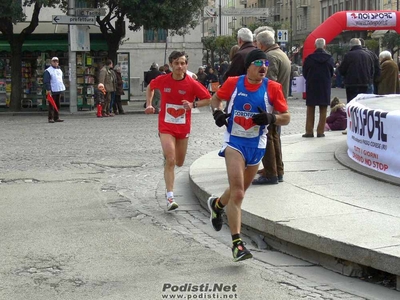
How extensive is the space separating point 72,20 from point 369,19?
12.0 meters

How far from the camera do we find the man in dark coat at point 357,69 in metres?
16.4

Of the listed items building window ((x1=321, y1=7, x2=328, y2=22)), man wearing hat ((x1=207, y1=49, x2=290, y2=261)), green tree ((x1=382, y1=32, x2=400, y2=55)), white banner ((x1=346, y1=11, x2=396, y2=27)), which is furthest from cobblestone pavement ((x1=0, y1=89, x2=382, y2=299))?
building window ((x1=321, y1=7, x2=328, y2=22))

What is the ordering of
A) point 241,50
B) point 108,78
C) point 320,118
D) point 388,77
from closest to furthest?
1. point 241,50
2. point 320,118
3. point 388,77
4. point 108,78

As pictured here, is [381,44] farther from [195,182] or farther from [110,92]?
[195,182]

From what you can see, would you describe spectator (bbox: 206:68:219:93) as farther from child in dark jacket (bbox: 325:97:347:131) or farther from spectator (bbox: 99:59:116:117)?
child in dark jacket (bbox: 325:97:347:131)

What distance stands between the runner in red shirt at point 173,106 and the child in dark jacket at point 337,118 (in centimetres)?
800

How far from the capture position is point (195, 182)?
35.4 ft

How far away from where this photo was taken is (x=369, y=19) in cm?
3338

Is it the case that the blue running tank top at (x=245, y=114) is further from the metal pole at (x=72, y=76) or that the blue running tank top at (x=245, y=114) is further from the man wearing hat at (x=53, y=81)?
the metal pole at (x=72, y=76)

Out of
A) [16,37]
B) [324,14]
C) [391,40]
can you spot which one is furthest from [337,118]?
[324,14]

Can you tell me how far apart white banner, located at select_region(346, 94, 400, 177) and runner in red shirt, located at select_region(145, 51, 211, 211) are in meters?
2.39

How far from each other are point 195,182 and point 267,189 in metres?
1.17

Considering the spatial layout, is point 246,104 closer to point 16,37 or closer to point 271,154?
point 271,154

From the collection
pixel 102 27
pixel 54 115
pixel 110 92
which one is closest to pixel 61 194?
pixel 54 115
